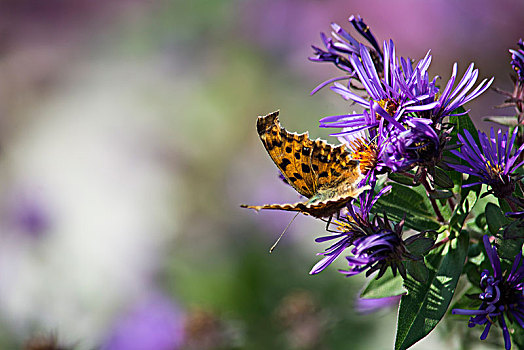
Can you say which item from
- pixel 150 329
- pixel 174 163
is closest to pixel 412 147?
pixel 150 329

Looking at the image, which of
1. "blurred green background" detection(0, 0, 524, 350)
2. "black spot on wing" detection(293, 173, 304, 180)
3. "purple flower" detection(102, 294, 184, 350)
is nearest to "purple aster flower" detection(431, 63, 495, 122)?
"black spot on wing" detection(293, 173, 304, 180)

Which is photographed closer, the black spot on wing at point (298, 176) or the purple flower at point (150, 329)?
the black spot on wing at point (298, 176)

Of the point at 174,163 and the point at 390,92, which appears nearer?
the point at 390,92

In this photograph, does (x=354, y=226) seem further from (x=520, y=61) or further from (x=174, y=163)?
(x=174, y=163)

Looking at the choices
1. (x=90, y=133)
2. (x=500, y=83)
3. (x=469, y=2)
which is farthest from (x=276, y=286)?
(x=469, y=2)

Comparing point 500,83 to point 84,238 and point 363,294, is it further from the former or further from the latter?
point 363,294

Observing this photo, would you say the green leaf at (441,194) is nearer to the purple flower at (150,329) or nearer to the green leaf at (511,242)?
the green leaf at (511,242)

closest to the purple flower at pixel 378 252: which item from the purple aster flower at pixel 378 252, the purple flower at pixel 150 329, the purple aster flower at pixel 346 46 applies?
the purple aster flower at pixel 378 252

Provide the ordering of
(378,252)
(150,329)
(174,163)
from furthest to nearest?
(174,163) < (150,329) < (378,252)
